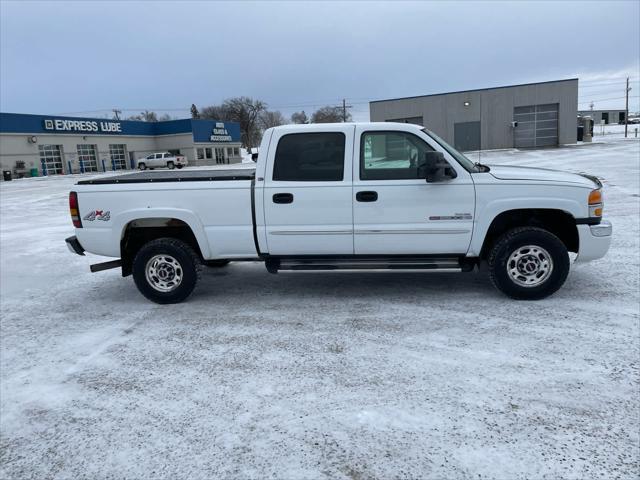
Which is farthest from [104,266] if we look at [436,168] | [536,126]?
[536,126]

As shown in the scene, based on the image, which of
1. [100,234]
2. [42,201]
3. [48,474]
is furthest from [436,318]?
[42,201]

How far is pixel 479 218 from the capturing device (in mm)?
5492

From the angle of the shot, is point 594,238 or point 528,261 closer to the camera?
point 594,238

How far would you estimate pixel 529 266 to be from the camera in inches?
218

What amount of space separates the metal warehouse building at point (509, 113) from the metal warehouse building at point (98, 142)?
28.2m

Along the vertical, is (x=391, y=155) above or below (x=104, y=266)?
above

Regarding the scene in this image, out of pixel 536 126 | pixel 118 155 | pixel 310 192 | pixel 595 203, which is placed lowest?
pixel 595 203

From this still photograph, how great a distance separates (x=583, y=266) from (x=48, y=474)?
676 cm

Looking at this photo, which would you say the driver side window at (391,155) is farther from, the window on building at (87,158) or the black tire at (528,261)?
the window on building at (87,158)

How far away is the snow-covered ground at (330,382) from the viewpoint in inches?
119

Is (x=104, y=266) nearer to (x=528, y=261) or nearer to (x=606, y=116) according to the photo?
(x=528, y=261)

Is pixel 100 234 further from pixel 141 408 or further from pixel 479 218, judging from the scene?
pixel 479 218

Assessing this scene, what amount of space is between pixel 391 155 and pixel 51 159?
54.2 m

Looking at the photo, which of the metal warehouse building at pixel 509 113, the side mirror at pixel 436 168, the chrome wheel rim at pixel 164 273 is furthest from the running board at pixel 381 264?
the metal warehouse building at pixel 509 113
